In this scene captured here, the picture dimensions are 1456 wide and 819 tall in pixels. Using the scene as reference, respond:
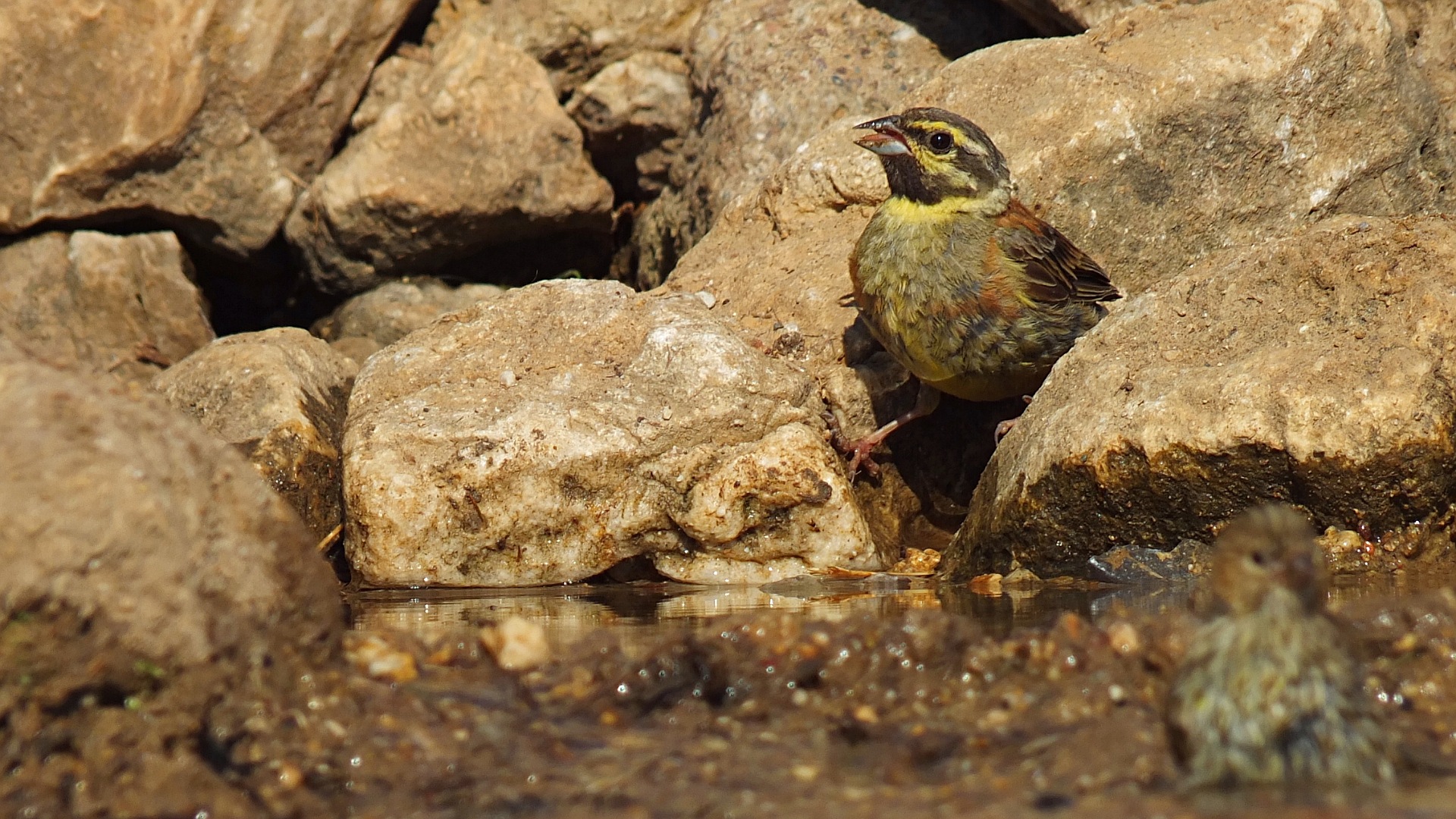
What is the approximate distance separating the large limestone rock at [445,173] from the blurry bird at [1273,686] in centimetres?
639

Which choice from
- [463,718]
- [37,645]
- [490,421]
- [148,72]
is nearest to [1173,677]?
[463,718]

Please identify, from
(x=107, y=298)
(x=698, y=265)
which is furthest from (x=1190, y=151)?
(x=107, y=298)

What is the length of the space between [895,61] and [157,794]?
651 cm

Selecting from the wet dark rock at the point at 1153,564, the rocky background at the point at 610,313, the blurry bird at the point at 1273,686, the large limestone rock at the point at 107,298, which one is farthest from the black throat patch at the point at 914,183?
the large limestone rock at the point at 107,298

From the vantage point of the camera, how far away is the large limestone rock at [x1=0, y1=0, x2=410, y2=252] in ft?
26.4

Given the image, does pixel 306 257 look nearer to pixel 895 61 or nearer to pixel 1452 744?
pixel 895 61

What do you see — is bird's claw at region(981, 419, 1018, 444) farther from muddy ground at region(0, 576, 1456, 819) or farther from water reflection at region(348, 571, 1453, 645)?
muddy ground at region(0, 576, 1456, 819)

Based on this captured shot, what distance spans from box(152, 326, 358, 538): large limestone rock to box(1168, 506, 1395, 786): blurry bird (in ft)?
13.4

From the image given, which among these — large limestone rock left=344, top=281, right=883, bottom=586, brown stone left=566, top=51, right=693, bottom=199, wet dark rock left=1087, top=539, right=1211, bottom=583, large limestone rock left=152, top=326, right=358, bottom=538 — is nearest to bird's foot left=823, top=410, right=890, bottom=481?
Answer: large limestone rock left=344, top=281, right=883, bottom=586

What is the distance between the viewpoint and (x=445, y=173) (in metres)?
8.76

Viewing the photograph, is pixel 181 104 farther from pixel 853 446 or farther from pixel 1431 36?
pixel 1431 36

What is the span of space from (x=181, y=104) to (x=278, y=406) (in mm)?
2704

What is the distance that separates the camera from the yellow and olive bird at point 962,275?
21.2ft

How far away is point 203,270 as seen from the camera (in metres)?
9.41
